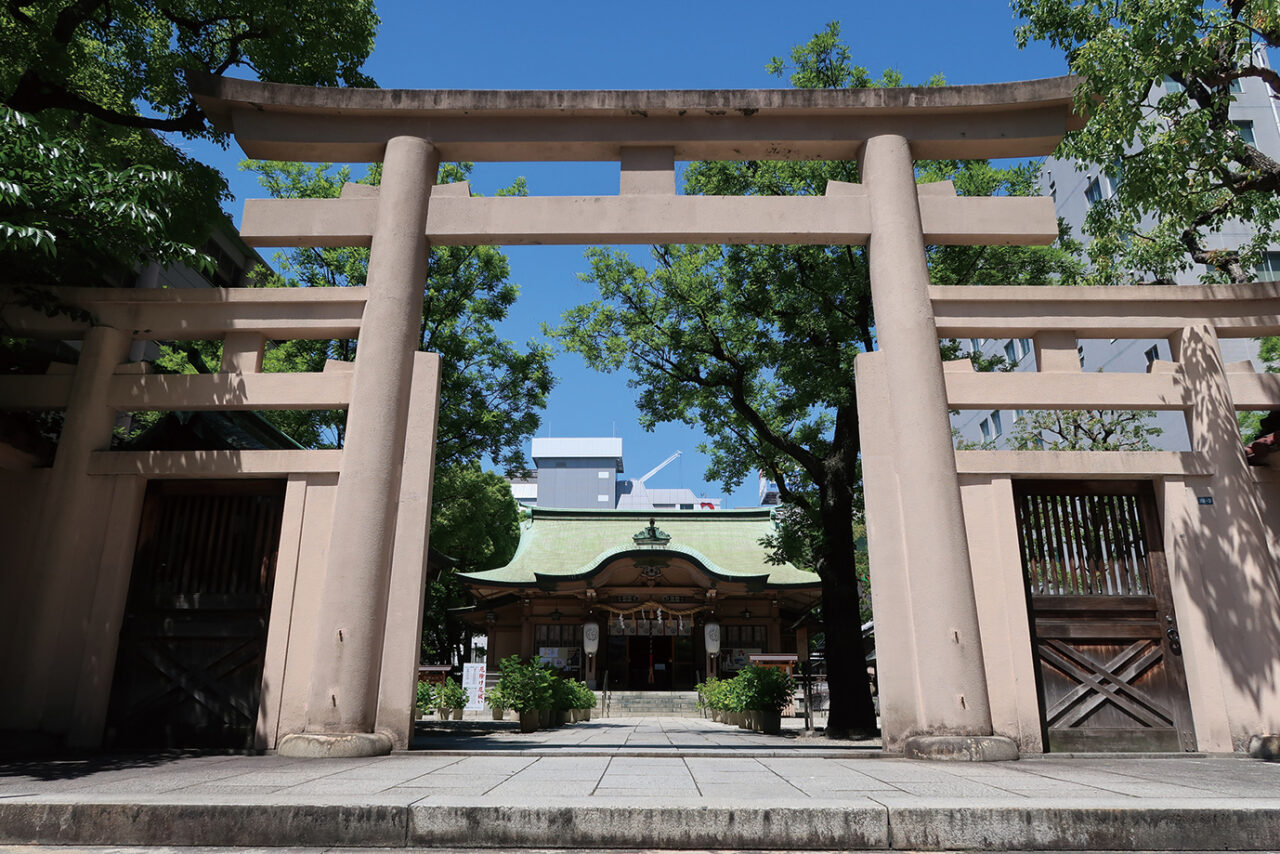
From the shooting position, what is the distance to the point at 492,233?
8055 mm

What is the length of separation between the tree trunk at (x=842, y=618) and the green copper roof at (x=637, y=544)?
11.1 meters

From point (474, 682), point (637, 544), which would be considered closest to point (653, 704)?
point (637, 544)

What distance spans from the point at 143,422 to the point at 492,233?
11.9 metres

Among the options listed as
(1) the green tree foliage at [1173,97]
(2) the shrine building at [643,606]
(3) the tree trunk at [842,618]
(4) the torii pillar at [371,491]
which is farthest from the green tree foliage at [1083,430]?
(4) the torii pillar at [371,491]

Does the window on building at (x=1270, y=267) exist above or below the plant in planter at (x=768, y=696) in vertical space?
above

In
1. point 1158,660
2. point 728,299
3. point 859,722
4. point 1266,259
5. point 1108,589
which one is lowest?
point 859,722

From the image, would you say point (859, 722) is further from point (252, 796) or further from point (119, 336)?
point (119, 336)

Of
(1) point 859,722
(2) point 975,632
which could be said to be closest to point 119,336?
(2) point 975,632

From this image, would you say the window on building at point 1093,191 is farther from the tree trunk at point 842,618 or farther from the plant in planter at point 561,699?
the plant in planter at point 561,699

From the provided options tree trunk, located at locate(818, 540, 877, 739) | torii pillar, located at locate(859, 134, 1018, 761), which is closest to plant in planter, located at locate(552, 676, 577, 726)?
tree trunk, located at locate(818, 540, 877, 739)

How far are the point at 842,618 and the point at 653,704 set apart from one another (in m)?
12.6

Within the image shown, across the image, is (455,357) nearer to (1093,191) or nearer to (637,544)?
(637,544)

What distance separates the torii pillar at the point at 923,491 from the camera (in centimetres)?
647

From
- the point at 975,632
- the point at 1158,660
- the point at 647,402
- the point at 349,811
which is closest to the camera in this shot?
the point at 349,811
